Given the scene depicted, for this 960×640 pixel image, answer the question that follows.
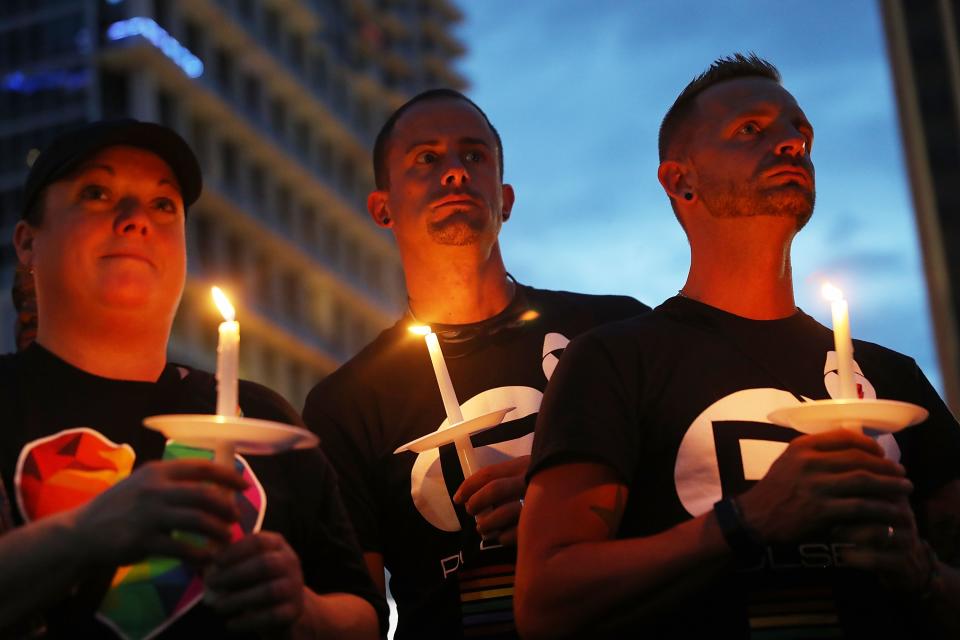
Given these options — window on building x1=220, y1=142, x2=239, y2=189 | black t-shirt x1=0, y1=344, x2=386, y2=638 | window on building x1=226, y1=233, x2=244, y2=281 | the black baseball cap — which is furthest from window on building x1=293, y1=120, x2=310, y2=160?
black t-shirt x1=0, y1=344, x2=386, y2=638

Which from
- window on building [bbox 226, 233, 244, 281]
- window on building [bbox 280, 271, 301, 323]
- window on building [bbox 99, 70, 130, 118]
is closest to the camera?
window on building [bbox 99, 70, 130, 118]

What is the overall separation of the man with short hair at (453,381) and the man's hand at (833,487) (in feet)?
3.85

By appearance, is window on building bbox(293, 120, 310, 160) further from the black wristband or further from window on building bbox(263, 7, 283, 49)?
the black wristband

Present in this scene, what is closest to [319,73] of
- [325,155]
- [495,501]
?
[325,155]

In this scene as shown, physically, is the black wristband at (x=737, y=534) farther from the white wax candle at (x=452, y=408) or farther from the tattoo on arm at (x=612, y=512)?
the white wax candle at (x=452, y=408)

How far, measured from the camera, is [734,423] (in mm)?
4582

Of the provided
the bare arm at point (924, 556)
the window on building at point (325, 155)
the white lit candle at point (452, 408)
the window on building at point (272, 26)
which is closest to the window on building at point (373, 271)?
the window on building at point (325, 155)

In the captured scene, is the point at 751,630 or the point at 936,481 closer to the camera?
the point at 751,630

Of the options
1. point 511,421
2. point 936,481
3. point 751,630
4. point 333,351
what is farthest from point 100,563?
point 333,351

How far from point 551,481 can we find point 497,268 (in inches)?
88.6

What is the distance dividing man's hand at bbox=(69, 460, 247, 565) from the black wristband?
1.37 meters

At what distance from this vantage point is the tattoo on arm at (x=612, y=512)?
4.37 meters

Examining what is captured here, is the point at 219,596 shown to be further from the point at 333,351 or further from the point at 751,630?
the point at 333,351

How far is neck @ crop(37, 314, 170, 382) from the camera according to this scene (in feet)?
15.8
